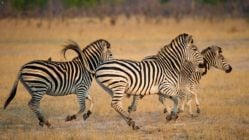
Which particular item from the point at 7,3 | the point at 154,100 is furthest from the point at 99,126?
the point at 7,3

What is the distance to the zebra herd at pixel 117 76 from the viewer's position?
406 inches

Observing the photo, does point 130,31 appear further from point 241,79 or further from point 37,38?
point 241,79

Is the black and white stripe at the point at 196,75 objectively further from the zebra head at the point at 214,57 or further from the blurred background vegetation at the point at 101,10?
A: the blurred background vegetation at the point at 101,10

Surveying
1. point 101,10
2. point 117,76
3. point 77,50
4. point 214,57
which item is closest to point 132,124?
point 117,76

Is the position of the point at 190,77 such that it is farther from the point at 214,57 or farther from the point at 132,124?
the point at 132,124

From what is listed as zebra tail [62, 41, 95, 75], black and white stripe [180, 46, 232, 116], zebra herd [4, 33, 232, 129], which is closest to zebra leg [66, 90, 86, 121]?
zebra herd [4, 33, 232, 129]

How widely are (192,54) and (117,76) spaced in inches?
81.7

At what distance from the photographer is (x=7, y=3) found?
53406 millimetres

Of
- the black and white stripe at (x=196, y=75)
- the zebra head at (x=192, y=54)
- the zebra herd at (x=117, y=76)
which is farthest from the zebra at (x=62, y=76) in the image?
the black and white stripe at (x=196, y=75)

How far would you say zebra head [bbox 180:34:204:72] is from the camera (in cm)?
1144

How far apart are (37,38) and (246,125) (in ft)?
73.2

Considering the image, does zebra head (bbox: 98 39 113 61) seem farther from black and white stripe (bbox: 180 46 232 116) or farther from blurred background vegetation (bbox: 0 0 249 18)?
blurred background vegetation (bbox: 0 0 249 18)

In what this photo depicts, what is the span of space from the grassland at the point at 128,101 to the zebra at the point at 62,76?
0.47 meters

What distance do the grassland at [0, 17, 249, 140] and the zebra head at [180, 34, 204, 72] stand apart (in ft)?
3.30
